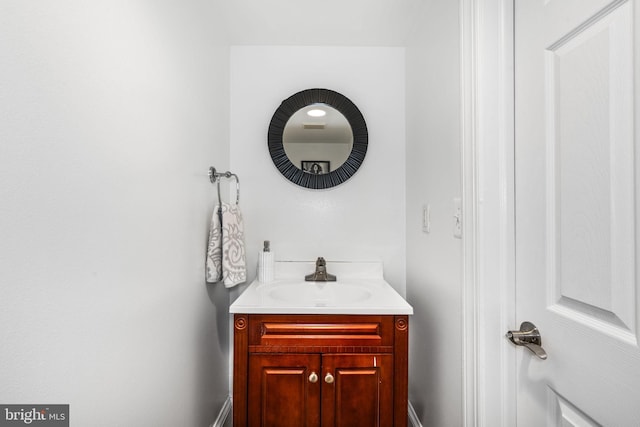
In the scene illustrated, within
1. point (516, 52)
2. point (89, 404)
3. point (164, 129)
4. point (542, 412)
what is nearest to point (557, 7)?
point (516, 52)

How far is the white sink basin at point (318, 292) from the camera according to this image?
1497 millimetres

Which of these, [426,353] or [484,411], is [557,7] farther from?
[426,353]

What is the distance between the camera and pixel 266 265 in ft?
5.31

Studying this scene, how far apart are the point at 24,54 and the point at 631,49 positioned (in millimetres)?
1067

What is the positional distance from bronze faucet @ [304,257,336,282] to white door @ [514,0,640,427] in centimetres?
92

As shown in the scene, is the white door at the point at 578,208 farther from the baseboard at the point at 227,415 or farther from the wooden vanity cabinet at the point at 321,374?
the baseboard at the point at 227,415

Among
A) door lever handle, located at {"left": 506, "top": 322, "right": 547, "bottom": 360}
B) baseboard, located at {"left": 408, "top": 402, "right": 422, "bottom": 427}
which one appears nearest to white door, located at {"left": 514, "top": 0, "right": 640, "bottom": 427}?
door lever handle, located at {"left": 506, "top": 322, "right": 547, "bottom": 360}

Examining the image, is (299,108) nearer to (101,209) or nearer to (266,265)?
(266,265)

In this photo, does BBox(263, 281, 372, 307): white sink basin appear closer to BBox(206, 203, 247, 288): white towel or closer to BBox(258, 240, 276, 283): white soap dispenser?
BBox(258, 240, 276, 283): white soap dispenser

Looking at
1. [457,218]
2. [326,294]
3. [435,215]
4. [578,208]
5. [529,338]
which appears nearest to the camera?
[578,208]

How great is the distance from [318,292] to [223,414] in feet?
2.61

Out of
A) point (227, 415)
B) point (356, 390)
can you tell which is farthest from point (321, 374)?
point (227, 415)

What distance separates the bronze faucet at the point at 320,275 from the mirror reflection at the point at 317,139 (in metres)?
0.48

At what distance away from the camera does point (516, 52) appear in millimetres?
889
